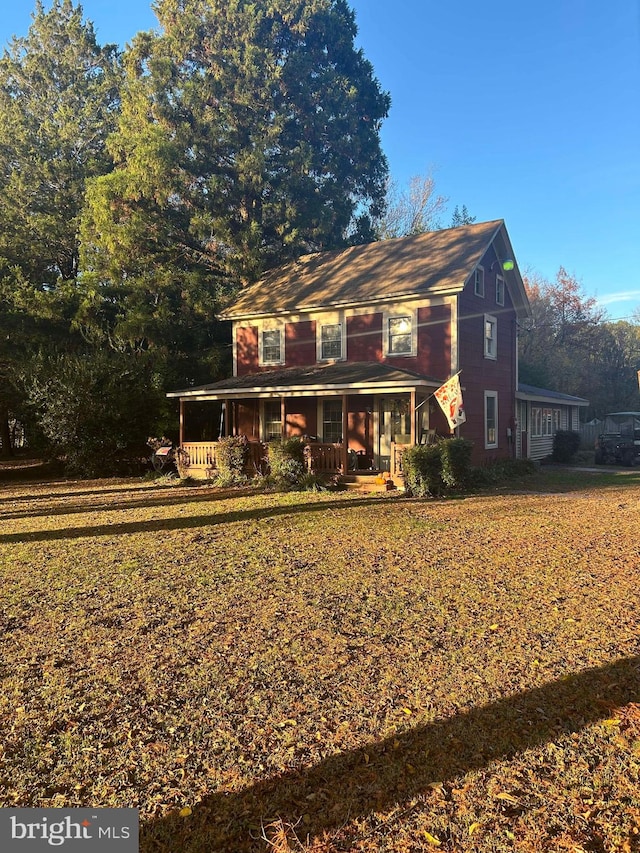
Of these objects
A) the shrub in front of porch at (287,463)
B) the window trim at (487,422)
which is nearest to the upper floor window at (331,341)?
the shrub in front of porch at (287,463)

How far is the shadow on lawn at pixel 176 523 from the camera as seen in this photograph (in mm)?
9688

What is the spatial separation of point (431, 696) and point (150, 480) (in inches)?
626

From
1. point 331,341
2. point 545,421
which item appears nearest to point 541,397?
point 545,421

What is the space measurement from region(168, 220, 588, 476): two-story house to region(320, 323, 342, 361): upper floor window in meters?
0.04

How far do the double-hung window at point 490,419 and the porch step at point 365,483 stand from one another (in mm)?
5356

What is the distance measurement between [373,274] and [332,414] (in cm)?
493

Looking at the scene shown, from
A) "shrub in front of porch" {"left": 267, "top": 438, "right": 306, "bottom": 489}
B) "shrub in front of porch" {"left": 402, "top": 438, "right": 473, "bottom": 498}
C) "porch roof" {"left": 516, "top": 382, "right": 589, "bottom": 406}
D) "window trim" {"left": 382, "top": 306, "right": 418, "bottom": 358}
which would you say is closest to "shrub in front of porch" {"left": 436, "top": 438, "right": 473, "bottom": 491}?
"shrub in front of porch" {"left": 402, "top": 438, "right": 473, "bottom": 498}

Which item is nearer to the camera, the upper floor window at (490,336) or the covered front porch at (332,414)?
the covered front porch at (332,414)

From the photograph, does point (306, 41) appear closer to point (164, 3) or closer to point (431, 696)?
point (164, 3)

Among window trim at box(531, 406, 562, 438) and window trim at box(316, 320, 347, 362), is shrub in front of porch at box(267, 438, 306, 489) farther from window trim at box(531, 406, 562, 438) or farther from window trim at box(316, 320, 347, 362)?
window trim at box(531, 406, 562, 438)

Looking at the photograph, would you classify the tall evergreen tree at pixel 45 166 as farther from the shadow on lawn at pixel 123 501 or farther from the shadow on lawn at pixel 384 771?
the shadow on lawn at pixel 384 771

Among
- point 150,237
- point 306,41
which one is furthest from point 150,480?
point 306,41

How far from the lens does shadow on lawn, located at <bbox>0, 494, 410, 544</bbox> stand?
969 cm

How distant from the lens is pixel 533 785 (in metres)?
2.98
